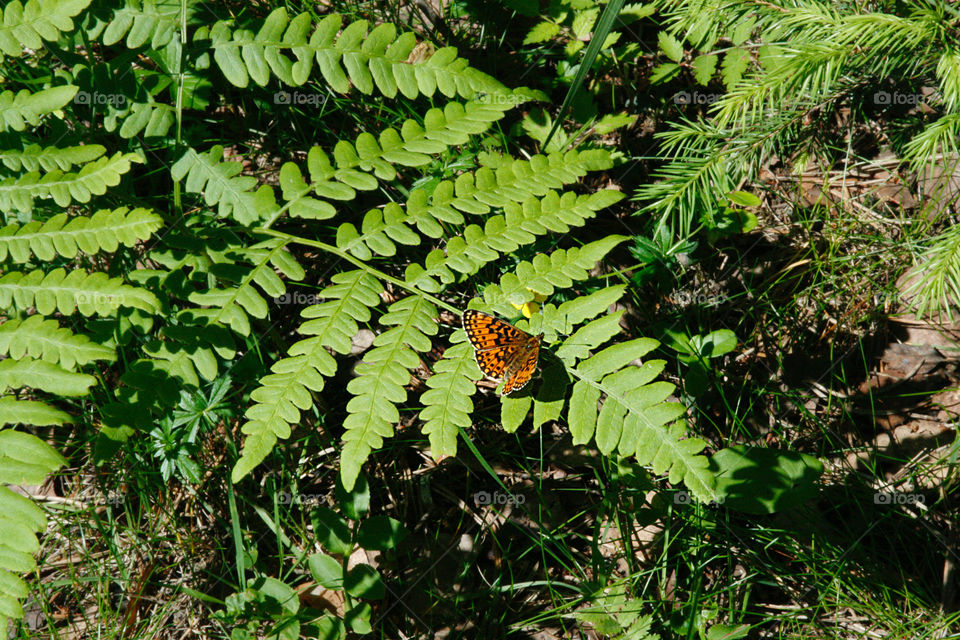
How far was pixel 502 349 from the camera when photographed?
2699mm

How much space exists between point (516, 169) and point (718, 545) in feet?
7.01

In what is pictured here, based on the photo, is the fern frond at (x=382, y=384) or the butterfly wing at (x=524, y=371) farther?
the butterfly wing at (x=524, y=371)

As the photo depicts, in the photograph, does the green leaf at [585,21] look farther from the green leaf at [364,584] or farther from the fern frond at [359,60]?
the green leaf at [364,584]

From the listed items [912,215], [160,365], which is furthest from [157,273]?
[912,215]

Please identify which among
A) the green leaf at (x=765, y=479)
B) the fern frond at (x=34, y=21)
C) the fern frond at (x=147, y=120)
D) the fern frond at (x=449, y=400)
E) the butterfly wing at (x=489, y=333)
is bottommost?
the green leaf at (x=765, y=479)

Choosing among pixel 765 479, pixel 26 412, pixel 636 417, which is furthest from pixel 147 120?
pixel 765 479

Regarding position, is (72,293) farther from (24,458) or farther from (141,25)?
(141,25)

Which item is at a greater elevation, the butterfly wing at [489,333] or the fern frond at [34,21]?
the fern frond at [34,21]

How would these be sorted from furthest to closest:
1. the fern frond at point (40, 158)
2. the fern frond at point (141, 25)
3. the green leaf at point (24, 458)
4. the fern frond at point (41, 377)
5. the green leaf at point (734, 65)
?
the green leaf at point (734, 65), the fern frond at point (141, 25), the fern frond at point (40, 158), the fern frond at point (41, 377), the green leaf at point (24, 458)

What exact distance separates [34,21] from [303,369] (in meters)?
1.88

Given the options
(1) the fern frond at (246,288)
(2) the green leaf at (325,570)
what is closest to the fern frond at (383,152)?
(1) the fern frond at (246,288)

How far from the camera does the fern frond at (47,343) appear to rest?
257 centimetres

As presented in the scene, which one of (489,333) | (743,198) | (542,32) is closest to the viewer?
(489,333)

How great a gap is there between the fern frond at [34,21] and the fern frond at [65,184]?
0.56 metres
